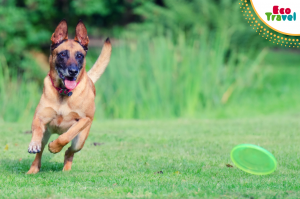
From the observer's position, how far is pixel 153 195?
12.8ft

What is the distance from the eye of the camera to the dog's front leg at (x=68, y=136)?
14.9 ft

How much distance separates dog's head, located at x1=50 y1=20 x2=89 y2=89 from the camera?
15.4ft

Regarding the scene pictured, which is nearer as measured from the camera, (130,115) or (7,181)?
(7,181)

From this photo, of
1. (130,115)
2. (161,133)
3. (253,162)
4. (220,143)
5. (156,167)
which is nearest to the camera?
(253,162)

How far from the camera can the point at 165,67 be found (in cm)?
1079

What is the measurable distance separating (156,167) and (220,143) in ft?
6.19

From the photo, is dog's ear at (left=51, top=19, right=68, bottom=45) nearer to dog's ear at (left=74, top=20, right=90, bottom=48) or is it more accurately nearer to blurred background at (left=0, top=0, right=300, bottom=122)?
dog's ear at (left=74, top=20, right=90, bottom=48)

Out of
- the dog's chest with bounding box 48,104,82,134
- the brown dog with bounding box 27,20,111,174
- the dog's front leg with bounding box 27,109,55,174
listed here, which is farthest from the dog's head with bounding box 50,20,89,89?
the dog's front leg with bounding box 27,109,55,174

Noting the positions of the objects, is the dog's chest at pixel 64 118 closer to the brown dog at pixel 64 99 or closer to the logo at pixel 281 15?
the brown dog at pixel 64 99

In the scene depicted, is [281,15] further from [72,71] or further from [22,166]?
[22,166]

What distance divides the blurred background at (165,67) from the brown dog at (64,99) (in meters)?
5.52

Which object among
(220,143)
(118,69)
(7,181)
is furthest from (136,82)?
(7,181)

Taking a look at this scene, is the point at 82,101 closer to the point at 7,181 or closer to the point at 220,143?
the point at 7,181

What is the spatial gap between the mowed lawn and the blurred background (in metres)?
1.81
